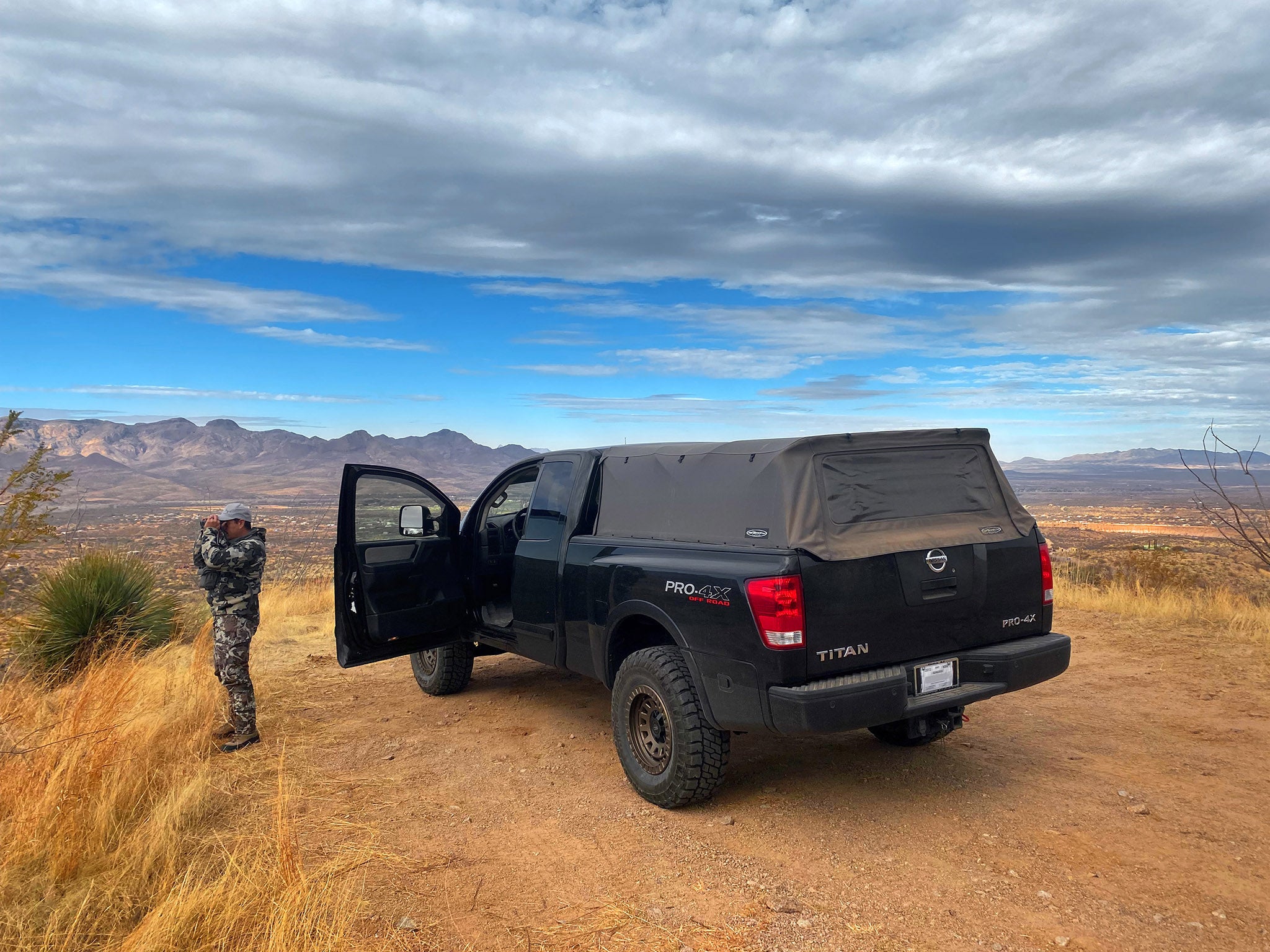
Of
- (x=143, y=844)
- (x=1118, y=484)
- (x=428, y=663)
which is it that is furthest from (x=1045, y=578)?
(x=1118, y=484)

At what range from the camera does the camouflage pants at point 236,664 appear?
20.3 feet

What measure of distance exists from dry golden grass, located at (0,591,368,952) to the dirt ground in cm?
35

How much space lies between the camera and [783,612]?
4066mm

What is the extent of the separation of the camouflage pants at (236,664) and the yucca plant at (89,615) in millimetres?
2789

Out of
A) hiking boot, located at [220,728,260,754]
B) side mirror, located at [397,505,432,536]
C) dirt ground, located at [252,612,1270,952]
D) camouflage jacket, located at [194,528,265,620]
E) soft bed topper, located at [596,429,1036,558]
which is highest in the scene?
soft bed topper, located at [596,429,1036,558]

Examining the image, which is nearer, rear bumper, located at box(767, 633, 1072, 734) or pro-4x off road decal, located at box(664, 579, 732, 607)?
rear bumper, located at box(767, 633, 1072, 734)

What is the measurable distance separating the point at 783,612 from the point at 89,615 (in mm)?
8136

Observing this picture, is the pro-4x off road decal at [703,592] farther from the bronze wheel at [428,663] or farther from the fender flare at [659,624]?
the bronze wheel at [428,663]

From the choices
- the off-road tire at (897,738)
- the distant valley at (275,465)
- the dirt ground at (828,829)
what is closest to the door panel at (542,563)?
the dirt ground at (828,829)

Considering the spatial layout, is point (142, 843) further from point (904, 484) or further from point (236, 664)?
point (904, 484)

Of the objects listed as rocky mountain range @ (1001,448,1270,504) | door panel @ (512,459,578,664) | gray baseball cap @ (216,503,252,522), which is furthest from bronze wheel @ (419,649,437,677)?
rocky mountain range @ (1001,448,1270,504)

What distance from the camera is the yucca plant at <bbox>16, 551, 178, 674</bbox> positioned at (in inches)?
337

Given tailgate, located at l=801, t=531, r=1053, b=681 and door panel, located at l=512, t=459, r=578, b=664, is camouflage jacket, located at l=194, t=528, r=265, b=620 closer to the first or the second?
door panel, located at l=512, t=459, r=578, b=664

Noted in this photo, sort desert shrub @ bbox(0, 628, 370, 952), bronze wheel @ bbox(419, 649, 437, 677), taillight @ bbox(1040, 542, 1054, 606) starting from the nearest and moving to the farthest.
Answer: desert shrub @ bbox(0, 628, 370, 952), taillight @ bbox(1040, 542, 1054, 606), bronze wheel @ bbox(419, 649, 437, 677)
